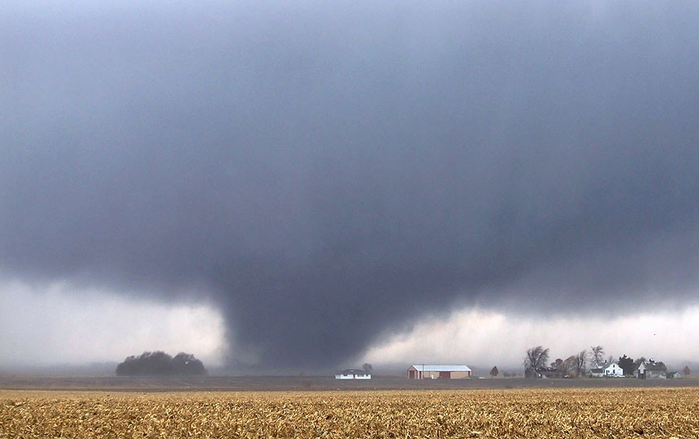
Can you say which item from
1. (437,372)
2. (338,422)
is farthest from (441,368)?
(338,422)

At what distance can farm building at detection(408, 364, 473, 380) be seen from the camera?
168 m

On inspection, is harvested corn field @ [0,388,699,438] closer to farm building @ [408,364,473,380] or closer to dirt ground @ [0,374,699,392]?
dirt ground @ [0,374,699,392]

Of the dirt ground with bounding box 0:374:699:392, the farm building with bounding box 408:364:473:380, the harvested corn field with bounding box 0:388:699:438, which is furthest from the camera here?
the farm building with bounding box 408:364:473:380

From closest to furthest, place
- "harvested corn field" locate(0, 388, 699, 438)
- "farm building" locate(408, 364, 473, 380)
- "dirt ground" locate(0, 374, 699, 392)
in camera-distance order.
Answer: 1. "harvested corn field" locate(0, 388, 699, 438)
2. "dirt ground" locate(0, 374, 699, 392)
3. "farm building" locate(408, 364, 473, 380)

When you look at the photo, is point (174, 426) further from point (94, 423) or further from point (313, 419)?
point (313, 419)

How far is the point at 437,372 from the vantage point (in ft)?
554

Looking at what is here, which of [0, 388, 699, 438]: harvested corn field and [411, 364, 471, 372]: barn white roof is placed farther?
[411, 364, 471, 372]: barn white roof

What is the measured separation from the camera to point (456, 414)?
35875mm

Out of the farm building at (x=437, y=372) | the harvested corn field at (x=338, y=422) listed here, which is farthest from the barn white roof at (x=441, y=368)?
the harvested corn field at (x=338, y=422)

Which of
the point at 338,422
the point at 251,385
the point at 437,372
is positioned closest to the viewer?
the point at 338,422

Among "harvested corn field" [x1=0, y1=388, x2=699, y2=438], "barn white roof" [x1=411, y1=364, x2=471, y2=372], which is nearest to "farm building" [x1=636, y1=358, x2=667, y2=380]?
"barn white roof" [x1=411, y1=364, x2=471, y2=372]

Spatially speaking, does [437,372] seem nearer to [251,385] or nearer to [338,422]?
[251,385]

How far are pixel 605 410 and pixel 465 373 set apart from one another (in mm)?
136230

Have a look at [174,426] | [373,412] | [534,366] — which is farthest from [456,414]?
[534,366]
